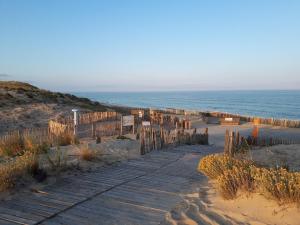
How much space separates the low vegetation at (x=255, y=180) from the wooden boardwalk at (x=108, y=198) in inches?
30.2

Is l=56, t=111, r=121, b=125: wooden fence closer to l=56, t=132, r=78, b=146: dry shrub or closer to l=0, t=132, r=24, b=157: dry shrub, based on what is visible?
l=56, t=132, r=78, b=146: dry shrub

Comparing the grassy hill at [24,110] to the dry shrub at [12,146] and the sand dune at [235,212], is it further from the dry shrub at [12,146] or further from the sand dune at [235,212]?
the sand dune at [235,212]

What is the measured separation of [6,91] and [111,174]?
3381 centimetres

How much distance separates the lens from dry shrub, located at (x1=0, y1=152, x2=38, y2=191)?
6.74 m

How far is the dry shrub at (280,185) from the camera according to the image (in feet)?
17.7

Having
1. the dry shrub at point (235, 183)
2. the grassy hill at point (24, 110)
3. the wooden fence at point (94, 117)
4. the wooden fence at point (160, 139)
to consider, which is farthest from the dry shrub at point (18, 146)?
the grassy hill at point (24, 110)

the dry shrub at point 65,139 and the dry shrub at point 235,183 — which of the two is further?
the dry shrub at point 65,139

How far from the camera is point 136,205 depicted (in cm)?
633

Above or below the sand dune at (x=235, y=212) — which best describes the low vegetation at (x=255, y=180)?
above

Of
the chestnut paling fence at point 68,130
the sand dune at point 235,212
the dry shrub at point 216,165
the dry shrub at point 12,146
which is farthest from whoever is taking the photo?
the chestnut paling fence at point 68,130

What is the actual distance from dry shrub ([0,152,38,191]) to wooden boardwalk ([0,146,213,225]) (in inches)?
13.6

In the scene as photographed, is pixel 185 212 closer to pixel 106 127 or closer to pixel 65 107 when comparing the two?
pixel 106 127

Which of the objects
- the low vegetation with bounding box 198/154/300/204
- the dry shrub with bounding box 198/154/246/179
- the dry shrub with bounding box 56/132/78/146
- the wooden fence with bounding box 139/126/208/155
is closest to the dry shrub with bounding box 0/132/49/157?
the dry shrub with bounding box 56/132/78/146

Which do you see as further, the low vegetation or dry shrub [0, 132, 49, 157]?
dry shrub [0, 132, 49, 157]
